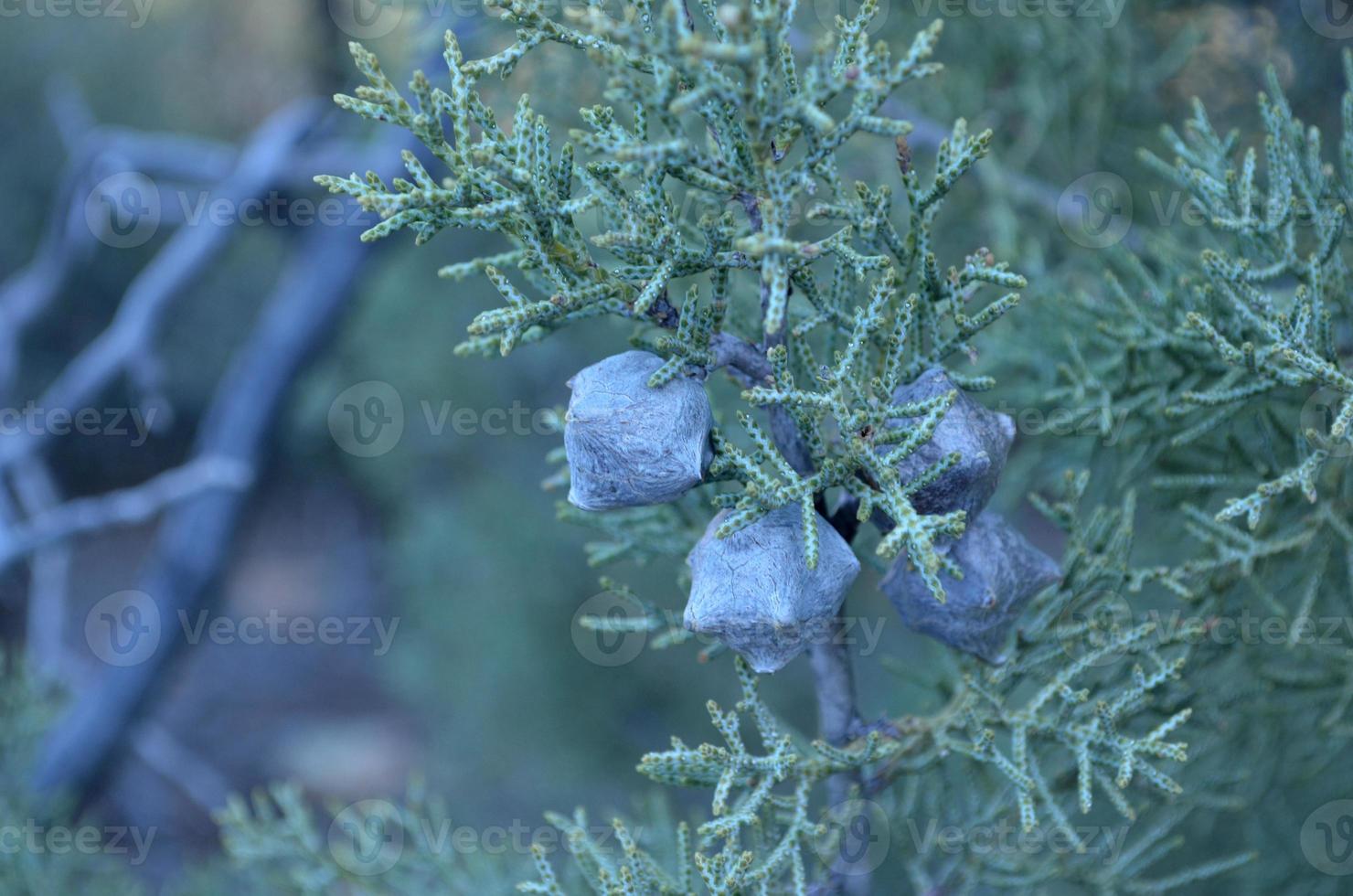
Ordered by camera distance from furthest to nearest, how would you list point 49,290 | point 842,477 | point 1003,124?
1. point 49,290
2. point 1003,124
3. point 842,477

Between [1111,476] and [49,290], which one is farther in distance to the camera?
[49,290]

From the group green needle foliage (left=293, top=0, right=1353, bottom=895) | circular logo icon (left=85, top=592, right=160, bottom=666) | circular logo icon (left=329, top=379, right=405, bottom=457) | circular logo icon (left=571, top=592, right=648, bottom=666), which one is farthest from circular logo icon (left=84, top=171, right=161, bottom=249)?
circular logo icon (left=329, top=379, right=405, bottom=457)

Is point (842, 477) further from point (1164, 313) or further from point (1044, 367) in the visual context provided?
point (1044, 367)

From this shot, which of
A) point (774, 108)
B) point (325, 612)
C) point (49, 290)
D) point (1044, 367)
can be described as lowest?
point (325, 612)

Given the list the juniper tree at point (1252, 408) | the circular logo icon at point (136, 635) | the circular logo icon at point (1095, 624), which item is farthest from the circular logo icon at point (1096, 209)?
the circular logo icon at point (136, 635)

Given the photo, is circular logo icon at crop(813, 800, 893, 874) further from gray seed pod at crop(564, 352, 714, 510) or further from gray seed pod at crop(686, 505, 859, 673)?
gray seed pod at crop(564, 352, 714, 510)

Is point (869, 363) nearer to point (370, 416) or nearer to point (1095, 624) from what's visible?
point (1095, 624)

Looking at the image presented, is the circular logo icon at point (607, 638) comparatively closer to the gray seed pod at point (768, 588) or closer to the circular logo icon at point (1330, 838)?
the circular logo icon at point (1330, 838)

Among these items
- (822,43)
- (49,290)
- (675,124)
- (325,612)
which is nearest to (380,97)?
(675,124)
